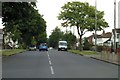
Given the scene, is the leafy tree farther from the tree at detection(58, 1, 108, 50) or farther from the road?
the road

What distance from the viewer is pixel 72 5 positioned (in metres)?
89.7

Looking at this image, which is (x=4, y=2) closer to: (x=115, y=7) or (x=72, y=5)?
(x=115, y=7)

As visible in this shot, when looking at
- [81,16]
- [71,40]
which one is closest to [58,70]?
[81,16]

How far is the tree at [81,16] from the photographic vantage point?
8669 centimetres

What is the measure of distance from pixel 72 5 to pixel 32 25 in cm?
1824

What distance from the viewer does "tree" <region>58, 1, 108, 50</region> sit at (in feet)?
284

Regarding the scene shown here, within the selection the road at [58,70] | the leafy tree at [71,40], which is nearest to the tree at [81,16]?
the leafy tree at [71,40]

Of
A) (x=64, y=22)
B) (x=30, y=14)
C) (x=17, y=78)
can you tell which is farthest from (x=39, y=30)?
(x=17, y=78)

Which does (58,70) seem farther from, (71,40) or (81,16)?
(71,40)

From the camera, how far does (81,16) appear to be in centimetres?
8800

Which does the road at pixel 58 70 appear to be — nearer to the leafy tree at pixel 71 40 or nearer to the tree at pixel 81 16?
the tree at pixel 81 16

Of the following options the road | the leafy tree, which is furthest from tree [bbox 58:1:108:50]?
the road

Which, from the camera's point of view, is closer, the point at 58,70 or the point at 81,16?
the point at 58,70

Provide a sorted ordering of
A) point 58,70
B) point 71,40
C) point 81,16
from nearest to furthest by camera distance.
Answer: point 58,70
point 81,16
point 71,40
